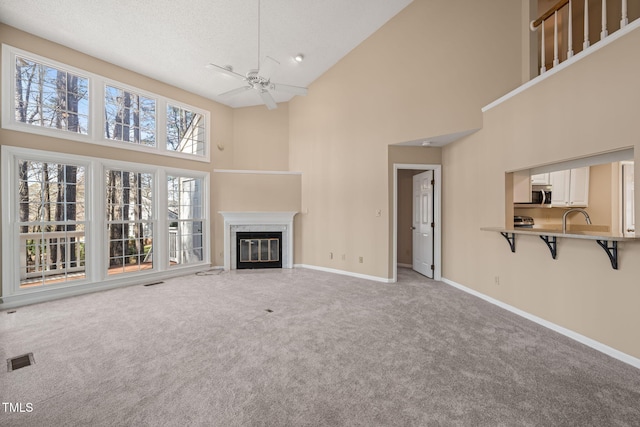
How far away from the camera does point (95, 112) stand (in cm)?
432

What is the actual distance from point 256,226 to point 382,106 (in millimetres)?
3602

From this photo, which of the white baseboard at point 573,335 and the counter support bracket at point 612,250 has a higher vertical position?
the counter support bracket at point 612,250

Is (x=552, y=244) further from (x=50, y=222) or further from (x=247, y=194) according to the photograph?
(x=50, y=222)

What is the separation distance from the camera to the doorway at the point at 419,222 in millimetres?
4719

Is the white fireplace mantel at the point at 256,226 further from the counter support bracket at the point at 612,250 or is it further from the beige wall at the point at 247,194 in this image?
the counter support bracket at the point at 612,250

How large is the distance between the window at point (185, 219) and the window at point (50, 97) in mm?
1655

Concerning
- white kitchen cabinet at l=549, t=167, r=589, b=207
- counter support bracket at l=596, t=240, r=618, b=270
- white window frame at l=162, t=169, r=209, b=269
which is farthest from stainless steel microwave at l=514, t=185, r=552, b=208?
white window frame at l=162, t=169, r=209, b=269

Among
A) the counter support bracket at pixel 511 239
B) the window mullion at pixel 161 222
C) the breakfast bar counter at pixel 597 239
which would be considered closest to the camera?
the breakfast bar counter at pixel 597 239

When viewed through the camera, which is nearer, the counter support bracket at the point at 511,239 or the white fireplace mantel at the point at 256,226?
Result: the counter support bracket at the point at 511,239

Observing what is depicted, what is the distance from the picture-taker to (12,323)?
9.94 ft

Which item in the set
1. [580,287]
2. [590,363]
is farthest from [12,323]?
[580,287]

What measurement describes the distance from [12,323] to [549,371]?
5423 millimetres

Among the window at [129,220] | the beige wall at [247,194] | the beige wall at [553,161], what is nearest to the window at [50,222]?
the window at [129,220]

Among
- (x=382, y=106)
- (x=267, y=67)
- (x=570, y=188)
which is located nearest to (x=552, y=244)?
(x=570, y=188)
